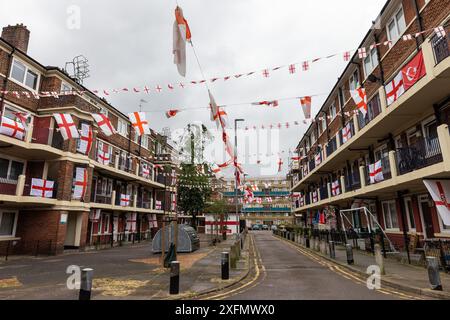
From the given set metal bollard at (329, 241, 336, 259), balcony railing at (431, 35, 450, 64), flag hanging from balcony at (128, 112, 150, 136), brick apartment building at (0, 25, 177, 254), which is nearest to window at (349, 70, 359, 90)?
balcony railing at (431, 35, 450, 64)

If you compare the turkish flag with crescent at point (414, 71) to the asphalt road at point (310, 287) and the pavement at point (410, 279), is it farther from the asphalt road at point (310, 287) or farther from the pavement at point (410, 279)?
the asphalt road at point (310, 287)

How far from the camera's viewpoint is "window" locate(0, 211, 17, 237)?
17094 millimetres

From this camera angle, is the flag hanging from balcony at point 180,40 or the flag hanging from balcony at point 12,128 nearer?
the flag hanging from balcony at point 180,40

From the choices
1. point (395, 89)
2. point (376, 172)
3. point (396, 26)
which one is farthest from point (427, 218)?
point (396, 26)

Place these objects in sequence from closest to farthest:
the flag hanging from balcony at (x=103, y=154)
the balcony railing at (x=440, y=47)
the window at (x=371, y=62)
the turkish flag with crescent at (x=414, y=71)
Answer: the balcony railing at (x=440, y=47)
the turkish flag with crescent at (x=414, y=71)
the window at (x=371, y=62)
the flag hanging from balcony at (x=103, y=154)

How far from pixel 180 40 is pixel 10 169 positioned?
51.6ft

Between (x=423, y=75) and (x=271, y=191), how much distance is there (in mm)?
81933

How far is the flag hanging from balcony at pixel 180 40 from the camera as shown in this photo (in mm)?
7305

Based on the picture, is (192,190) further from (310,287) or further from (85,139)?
(310,287)

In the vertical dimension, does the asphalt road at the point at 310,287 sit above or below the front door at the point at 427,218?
below

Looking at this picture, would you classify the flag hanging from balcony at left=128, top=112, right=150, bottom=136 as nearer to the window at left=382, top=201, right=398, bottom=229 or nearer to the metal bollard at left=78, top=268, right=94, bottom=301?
the metal bollard at left=78, top=268, right=94, bottom=301

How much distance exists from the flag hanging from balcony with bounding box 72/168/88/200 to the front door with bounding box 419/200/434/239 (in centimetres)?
1993

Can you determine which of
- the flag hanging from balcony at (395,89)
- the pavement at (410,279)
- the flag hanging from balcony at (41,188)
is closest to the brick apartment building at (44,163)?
the flag hanging from balcony at (41,188)

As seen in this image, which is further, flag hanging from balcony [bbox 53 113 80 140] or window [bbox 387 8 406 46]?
window [bbox 387 8 406 46]
